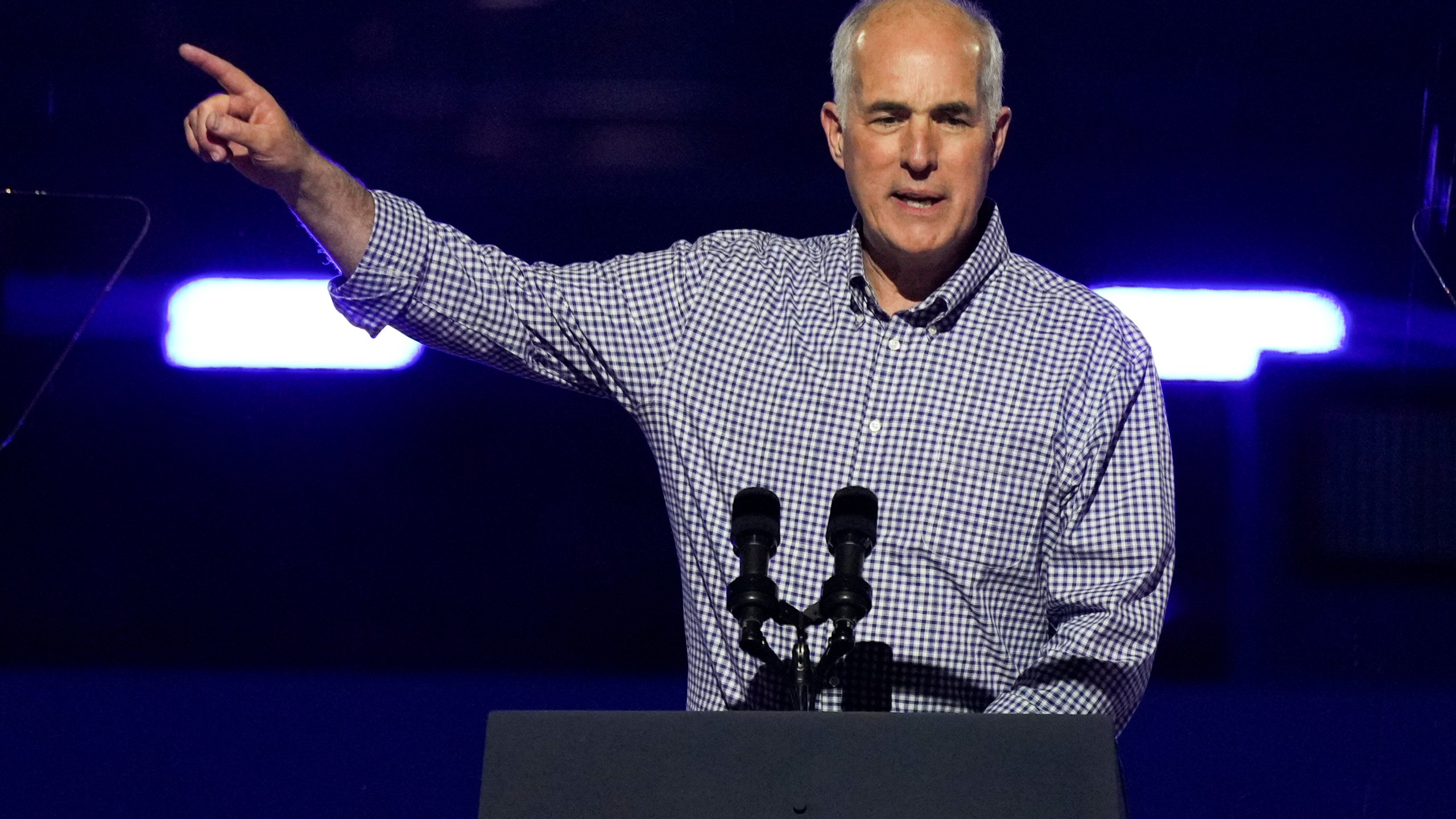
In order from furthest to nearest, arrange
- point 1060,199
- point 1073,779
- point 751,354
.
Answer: point 1060,199 < point 751,354 < point 1073,779

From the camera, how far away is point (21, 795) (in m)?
2.74

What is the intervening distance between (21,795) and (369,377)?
972 mm

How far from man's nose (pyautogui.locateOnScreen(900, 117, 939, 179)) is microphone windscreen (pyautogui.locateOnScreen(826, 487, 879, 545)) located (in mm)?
578

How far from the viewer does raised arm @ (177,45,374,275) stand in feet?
5.15

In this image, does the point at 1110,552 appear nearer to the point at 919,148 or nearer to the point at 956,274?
the point at 956,274

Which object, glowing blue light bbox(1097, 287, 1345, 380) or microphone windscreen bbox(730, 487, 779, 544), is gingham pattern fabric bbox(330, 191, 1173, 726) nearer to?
microphone windscreen bbox(730, 487, 779, 544)

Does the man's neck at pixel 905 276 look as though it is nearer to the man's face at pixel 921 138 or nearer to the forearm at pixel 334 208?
the man's face at pixel 921 138

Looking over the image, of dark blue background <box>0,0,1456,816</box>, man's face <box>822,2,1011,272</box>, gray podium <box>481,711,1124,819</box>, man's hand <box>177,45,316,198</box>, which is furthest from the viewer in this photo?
dark blue background <box>0,0,1456,816</box>

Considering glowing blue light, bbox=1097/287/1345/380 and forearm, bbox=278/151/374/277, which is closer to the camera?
forearm, bbox=278/151/374/277

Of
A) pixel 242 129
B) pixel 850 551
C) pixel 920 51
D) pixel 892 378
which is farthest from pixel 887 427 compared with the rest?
pixel 242 129

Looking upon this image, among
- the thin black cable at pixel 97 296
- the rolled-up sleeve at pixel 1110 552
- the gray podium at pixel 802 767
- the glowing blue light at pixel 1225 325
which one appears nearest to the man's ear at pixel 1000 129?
the rolled-up sleeve at pixel 1110 552

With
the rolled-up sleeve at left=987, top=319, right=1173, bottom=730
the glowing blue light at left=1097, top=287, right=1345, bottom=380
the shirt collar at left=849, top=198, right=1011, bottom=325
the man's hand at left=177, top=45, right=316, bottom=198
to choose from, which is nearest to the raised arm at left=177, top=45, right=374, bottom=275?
the man's hand at left=177, top=45, right=316, bottom=198

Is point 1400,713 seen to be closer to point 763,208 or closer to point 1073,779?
point 763,208

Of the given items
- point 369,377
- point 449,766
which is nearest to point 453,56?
point 369,377
